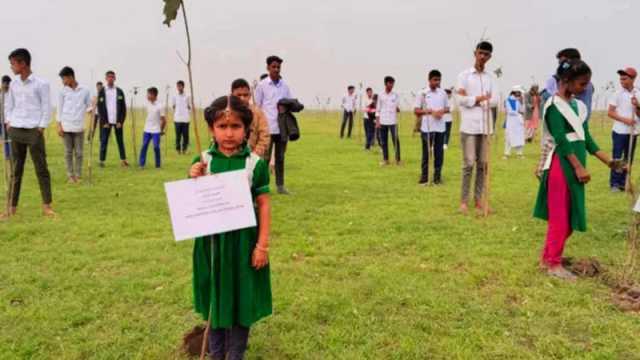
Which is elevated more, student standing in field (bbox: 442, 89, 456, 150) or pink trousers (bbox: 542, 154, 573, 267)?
student standing in field (bbox: 442, 89, 456, 150)

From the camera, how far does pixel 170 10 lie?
Result: 2803 mm

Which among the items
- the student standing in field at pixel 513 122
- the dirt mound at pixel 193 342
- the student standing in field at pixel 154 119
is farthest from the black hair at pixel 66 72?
the student standing in field at pixel 513 122

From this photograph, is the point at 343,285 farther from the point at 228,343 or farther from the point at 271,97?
the point at 271,97

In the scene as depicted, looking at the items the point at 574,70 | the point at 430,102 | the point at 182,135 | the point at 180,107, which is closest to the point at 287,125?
the point at 430,102

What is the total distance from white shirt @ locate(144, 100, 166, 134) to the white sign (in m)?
10.6

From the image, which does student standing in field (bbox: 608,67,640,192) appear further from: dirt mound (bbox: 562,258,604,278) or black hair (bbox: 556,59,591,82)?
black hair (bbox: 556,59,591,82)

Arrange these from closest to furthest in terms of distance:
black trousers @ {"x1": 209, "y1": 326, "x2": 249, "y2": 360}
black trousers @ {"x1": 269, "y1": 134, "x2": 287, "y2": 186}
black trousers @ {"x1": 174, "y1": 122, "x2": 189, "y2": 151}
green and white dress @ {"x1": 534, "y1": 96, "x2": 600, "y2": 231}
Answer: black trousers @ {"x1": 209, "y1": 326, "x2": 249, "y2": 360}, green and white dress @ {"x1": 534, "y1": 96, "x2": 600, "y2": 231}, black trousers @ {"x1": 269, "y1": 134, "x2": 287, "y2": 186}, black trousers @ {"x1": 174, "y1": 122, "x2": 189, "y2": 151}

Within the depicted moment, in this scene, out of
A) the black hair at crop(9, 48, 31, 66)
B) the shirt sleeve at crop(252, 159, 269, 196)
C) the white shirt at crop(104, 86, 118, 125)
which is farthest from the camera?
the white shirt at crop(104, 86, 118, 125)

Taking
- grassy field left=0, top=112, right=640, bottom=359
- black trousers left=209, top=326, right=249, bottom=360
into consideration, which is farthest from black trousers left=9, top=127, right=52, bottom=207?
black trousers left=209, top=326, right=249, bottom=360

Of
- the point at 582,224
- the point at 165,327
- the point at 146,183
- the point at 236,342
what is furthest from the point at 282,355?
the point at 146,183

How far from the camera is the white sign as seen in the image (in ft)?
9.52

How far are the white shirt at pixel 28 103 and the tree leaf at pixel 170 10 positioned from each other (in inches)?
215

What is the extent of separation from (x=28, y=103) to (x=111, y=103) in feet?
18.3

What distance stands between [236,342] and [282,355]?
50 centimetres
